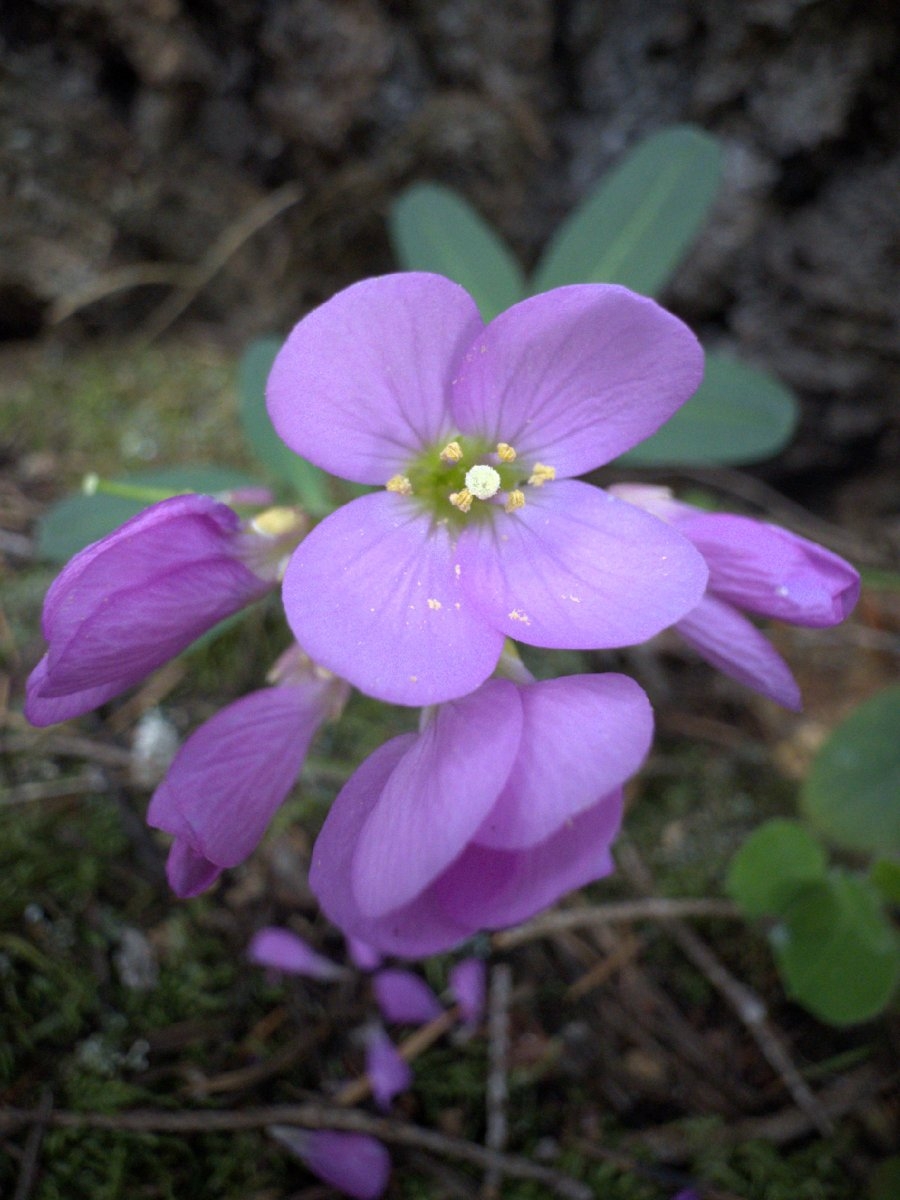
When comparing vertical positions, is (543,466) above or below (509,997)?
above

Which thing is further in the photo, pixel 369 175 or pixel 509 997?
pixel 369 175

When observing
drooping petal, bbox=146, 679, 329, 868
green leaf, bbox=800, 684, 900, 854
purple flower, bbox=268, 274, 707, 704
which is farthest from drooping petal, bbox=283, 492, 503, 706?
green leaf, bbox=800, 684, 900, 854

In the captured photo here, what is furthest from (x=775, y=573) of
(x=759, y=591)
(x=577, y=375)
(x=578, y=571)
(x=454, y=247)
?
(x=454, y=247)

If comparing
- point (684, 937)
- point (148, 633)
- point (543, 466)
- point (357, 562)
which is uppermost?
point (543, 466)

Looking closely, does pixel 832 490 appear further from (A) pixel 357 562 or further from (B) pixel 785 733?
(A) pixel 357 562

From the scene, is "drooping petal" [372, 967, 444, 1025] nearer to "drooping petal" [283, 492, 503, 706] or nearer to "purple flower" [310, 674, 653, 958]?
"purple flower" [310, 674, 653, 958]

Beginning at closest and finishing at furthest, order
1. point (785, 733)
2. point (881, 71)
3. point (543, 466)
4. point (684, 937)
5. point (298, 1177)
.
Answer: point (543, 466) < point (298, 1177) < point (684, 937) < point (881, 71) < point (785, 733)

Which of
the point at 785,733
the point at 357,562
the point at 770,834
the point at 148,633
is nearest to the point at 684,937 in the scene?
the point at 770,834
